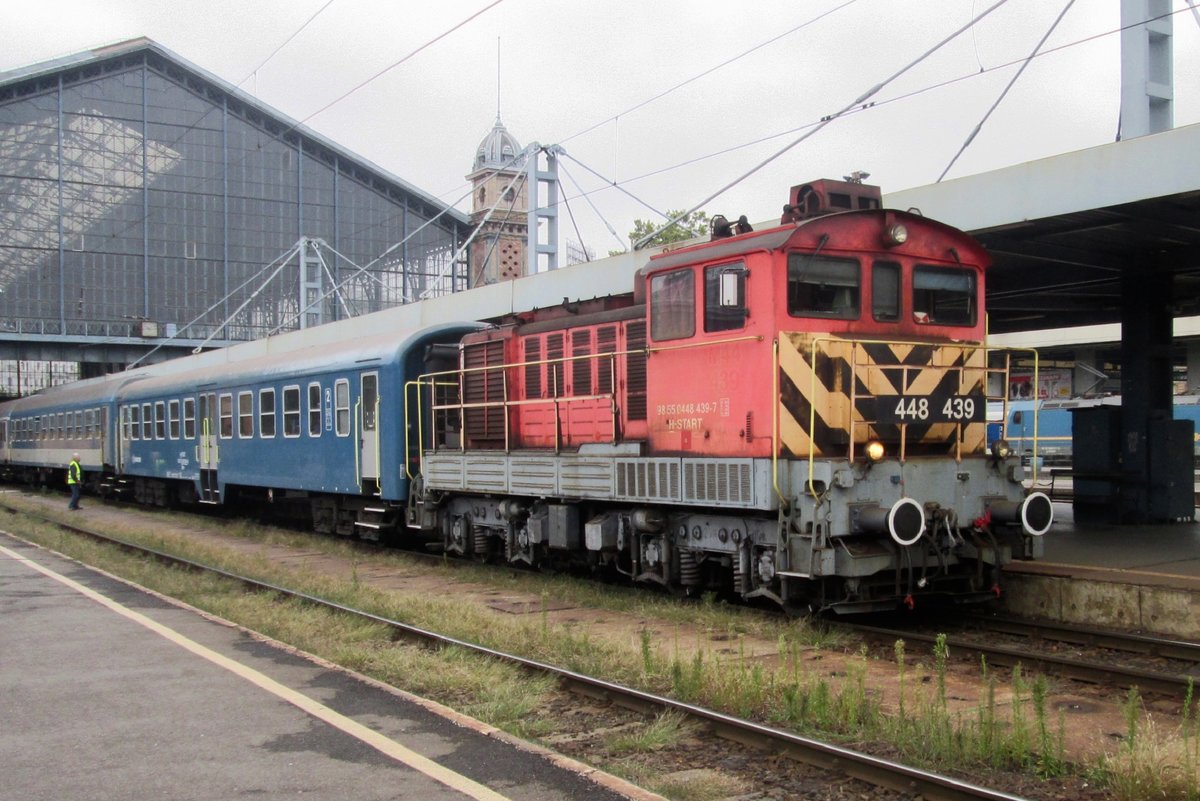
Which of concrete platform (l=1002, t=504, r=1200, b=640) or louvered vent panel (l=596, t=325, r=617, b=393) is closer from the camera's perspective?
concrete platform (l=1002, t=504, r=1200, b=640)

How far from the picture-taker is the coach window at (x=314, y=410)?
18328 mm

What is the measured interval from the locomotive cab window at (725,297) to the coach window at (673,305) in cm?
22

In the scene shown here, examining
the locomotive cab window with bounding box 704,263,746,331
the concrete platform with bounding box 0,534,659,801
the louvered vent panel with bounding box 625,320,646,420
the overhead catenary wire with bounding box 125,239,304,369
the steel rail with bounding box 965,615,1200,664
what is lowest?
the steel rail with bounding box 965,615,1200,664

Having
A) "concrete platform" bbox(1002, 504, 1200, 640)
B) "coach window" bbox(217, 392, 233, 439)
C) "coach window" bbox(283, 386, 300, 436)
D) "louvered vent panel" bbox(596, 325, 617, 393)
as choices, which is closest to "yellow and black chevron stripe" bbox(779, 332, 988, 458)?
"concrete platform" bbox(1002, 504, 1200, 640)

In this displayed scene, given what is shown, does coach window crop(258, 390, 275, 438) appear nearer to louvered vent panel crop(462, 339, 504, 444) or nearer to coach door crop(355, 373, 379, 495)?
coach door crop(355, 373, 379, 495)

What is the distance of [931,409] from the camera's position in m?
9.92

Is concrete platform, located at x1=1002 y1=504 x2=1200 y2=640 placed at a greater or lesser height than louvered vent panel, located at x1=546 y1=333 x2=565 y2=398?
lesser

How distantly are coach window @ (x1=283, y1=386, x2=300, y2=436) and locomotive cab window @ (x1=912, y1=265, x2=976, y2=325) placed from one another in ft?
39.6

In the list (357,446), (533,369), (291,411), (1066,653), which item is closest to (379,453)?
(357,446)

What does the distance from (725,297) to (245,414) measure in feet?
45.8

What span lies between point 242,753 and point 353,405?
1133 centimetres

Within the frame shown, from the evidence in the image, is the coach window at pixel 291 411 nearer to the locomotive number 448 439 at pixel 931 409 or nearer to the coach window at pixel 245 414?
the coach window at pixel 245 414

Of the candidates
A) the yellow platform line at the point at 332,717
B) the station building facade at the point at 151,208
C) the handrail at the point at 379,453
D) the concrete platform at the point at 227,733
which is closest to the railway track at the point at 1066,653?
the concrete platform at the point at 227,733

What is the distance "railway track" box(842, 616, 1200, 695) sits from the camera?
7957 millimetres
